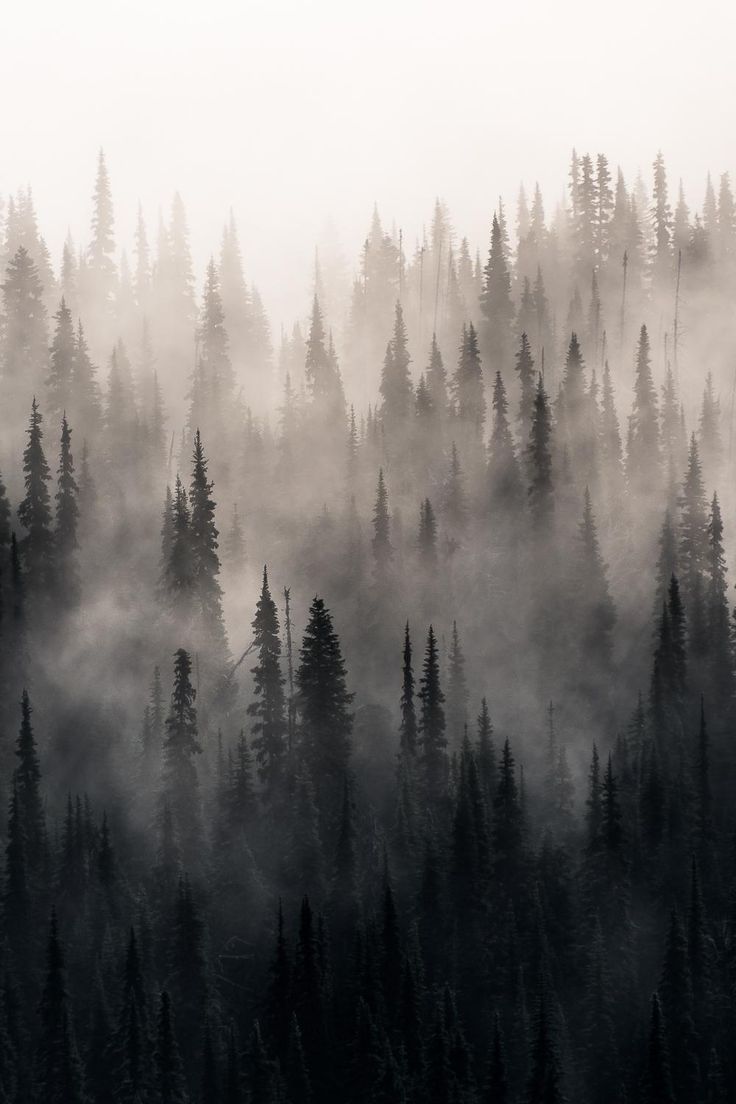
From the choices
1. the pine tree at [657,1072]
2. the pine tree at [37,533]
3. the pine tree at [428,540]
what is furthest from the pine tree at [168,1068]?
the pine tree at [428,540]

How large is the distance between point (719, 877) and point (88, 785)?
4270 centimetres

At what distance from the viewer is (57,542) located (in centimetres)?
15325

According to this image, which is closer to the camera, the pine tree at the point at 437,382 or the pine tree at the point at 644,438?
the pine tree at the point at 644,438

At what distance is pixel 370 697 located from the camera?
480 ft

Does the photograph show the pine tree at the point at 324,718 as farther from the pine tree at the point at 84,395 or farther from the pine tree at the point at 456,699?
the pine tree at the point at 84,395

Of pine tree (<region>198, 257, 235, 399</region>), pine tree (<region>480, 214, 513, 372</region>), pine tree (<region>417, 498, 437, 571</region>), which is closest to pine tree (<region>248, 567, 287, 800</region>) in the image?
pine tree (<region>417, 498, 437, 571</region>)

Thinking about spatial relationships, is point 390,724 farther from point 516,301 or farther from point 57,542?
point 516,301

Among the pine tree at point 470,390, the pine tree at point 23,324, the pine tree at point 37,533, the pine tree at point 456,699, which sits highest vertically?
the pine tree at point 23,324

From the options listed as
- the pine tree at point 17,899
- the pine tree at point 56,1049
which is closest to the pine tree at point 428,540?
the pine tree at point 17,899

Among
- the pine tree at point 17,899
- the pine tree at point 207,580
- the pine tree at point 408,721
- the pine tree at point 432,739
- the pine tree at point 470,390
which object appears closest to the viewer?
the pine tree at point 17,899

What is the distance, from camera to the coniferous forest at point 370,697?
366 ft

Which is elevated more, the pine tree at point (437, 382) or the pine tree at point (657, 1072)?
the pine tree at point (437, 382)

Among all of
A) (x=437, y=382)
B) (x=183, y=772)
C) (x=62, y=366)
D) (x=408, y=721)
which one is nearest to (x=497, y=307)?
(x=437, y=382)

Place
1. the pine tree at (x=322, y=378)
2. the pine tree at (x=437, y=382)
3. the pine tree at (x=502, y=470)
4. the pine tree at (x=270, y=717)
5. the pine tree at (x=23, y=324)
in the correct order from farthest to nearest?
the pine tree at (x=322, y=378), the pine tree at (x=23, y=324), the pine tree at (x=437, y=382), the pine tree at (x=502, y=470), the pine tree at (x=270, y=717)
